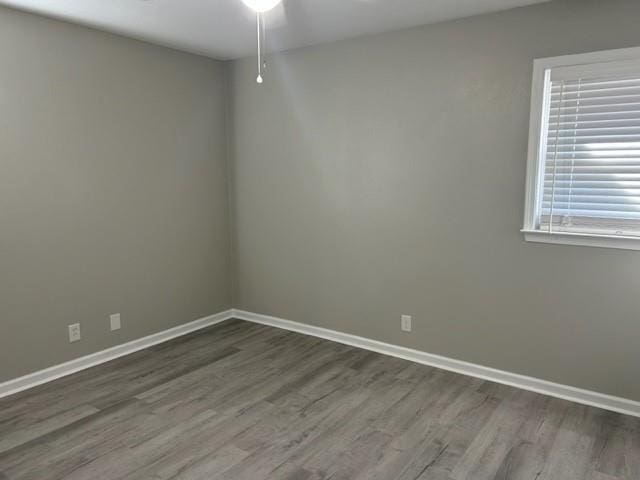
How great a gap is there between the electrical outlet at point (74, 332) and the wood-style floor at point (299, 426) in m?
0.26

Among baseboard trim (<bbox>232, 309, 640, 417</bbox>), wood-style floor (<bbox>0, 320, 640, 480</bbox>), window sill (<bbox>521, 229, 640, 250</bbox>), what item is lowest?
wood-style floor (<bbox>0, 320, 640, 480</bbox>)

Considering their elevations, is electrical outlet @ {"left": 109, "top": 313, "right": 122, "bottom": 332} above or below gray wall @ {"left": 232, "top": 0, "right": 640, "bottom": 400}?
below

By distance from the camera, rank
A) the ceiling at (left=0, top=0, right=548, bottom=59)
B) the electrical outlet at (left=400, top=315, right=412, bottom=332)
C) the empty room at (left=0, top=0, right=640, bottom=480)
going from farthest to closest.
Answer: the electrical outlet at (left=400, top=315, right=412, bottom=332) < the ceiling at (left=0, top=0, right=548, bottom=59) < the empty room at (left=0, top=0, right=640, bottom=480)

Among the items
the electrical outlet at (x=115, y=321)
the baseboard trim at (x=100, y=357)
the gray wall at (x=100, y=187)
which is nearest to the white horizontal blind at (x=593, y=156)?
the gray wall at (x=100, y=187)

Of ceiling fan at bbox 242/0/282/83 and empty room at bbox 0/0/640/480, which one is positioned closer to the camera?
ceiling fan at bbox 242/0/282/83

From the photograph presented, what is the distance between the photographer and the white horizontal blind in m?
2.62

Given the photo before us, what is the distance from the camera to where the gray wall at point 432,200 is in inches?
110

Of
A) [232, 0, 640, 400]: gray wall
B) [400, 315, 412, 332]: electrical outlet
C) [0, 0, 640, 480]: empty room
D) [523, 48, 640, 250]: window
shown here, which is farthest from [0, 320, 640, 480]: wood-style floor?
[523, 48, 640, 250]: window

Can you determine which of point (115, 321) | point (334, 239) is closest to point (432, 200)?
point (334, 239)

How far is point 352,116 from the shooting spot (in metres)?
3.57

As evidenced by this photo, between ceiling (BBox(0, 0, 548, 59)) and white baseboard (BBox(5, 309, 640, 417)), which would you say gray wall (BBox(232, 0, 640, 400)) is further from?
ceiling (BBox(0, 0, 548, 59))

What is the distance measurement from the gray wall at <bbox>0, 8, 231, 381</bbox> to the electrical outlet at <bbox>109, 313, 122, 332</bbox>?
0.04 m

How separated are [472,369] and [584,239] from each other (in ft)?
3.77

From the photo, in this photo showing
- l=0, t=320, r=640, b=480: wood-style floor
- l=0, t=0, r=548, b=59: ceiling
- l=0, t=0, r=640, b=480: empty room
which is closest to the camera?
l=0, t=320, r=640, b=480: wood-style floor
